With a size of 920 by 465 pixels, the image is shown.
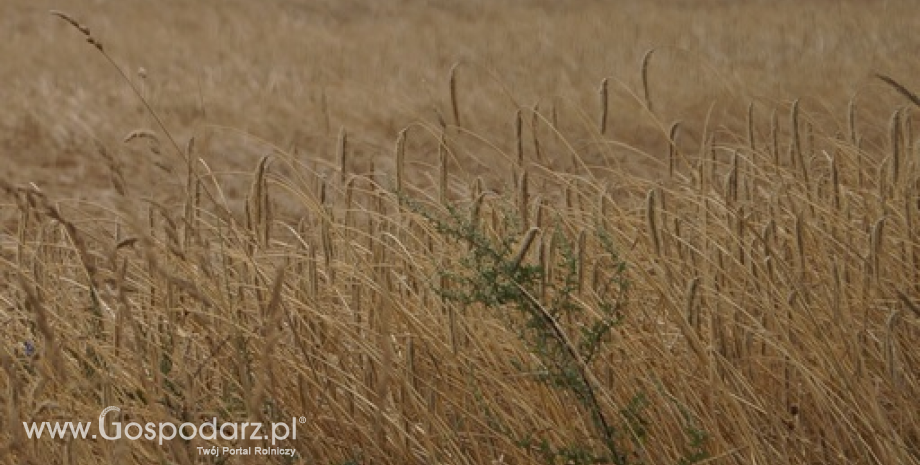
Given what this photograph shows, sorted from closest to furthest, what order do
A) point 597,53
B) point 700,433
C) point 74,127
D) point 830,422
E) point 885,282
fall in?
point 700,433, point 830,422, point 885,282, point 74,127, point 597,53

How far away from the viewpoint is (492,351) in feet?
8.03

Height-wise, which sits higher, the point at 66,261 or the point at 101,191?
the point at 66,261

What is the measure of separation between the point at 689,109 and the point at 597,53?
144cm

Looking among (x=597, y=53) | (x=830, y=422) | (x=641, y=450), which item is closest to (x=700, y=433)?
(x=641, y=450)

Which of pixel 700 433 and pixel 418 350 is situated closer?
pixel 700 433

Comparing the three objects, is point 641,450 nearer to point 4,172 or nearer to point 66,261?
point 66,261

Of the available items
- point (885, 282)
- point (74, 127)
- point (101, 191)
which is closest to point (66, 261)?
point (885, 282)

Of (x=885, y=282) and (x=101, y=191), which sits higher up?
(x=885, y=282)

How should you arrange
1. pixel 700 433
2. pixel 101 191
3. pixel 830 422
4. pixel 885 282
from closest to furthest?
pixel 700 433, pixel 830 422, pixel 885 282, pixel 101 191

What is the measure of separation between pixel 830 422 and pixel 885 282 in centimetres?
51

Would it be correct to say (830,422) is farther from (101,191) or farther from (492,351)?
(101,191)

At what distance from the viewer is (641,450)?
211 cm

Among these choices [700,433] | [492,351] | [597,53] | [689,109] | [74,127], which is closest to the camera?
[700,433]

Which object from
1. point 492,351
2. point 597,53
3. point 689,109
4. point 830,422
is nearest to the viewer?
point 830,422
